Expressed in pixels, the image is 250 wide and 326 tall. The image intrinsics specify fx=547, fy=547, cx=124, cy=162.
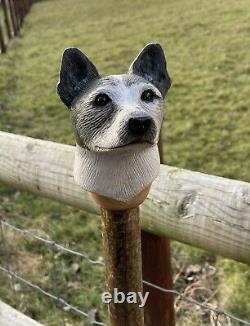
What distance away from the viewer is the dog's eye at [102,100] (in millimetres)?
1009

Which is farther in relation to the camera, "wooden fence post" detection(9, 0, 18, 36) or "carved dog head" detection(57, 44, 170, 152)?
"wooden fence post" detection(9, 0, 18, 36)

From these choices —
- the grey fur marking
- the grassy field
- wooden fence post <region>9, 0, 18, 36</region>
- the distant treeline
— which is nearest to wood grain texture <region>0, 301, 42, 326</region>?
the grassy field

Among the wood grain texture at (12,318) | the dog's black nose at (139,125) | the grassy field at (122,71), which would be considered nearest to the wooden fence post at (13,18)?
the grassy field at (122,71)

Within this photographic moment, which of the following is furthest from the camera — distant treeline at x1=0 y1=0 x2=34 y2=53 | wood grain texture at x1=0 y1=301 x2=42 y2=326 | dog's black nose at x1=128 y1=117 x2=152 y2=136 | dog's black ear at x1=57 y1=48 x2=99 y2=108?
distant treeline at x1=0 y1=0 x2=34 y2=53

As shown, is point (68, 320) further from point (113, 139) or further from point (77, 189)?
point (113, 139)

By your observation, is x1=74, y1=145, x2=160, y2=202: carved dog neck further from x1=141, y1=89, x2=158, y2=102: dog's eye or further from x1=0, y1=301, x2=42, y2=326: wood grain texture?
x1=0, y1=301, x2=42, y2=326: wood grain texture

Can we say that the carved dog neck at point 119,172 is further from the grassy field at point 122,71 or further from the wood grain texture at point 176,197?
the grassy field at point 122,71

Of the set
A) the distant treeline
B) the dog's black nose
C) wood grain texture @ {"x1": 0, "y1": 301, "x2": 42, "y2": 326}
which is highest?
the dog's black nose

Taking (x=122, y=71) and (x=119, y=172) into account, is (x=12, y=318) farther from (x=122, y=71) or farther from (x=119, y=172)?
(x=122, y=71)

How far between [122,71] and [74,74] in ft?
15.1

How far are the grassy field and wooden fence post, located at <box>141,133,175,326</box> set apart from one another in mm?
662

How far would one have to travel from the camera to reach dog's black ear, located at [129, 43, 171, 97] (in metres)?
1.09

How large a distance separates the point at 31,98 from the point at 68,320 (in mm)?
3166

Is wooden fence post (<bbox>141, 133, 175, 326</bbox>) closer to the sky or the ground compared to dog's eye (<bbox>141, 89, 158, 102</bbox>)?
closer to the ground
